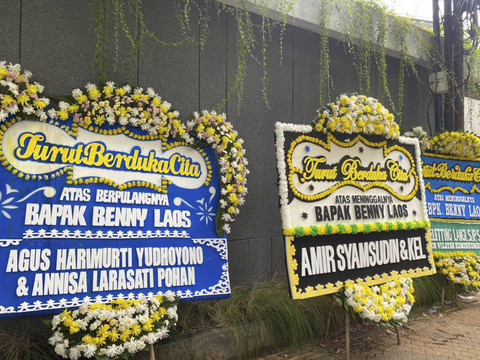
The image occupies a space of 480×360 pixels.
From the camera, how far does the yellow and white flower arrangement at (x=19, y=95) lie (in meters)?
2.85

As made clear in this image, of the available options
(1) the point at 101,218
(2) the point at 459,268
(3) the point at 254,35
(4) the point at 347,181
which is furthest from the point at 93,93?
(2) the point at 459,268

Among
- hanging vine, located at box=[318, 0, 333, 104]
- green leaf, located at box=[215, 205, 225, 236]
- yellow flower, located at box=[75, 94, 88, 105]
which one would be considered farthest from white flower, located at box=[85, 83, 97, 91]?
hanging vine, located at box=[318, 0, 333, 104]

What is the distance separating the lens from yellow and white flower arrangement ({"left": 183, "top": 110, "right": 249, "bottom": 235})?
12.3 feet

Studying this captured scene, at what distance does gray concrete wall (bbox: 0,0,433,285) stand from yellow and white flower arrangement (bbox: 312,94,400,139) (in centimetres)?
105

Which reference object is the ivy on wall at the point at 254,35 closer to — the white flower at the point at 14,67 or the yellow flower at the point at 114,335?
the white flower at the point at 14,67

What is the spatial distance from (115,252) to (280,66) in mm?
3234

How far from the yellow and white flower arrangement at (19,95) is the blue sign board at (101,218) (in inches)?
3.6

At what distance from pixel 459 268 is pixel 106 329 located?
4687 millimetres

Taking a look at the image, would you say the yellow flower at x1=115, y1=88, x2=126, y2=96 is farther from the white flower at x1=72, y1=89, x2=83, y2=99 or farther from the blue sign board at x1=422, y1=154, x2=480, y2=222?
the blue sign board at x1=422, y1=154, x2=480, y2=222

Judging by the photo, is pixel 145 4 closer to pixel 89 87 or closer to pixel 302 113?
pixel 89 87

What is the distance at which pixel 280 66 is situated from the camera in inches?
199

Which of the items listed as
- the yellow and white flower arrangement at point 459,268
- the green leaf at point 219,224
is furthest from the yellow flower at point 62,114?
the yellow and white flower arrangement at point 459,268

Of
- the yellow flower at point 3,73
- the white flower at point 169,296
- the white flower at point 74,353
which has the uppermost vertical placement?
the yellow flower at point 3,73

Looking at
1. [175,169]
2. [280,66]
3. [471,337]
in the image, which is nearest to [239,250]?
[175,169]
